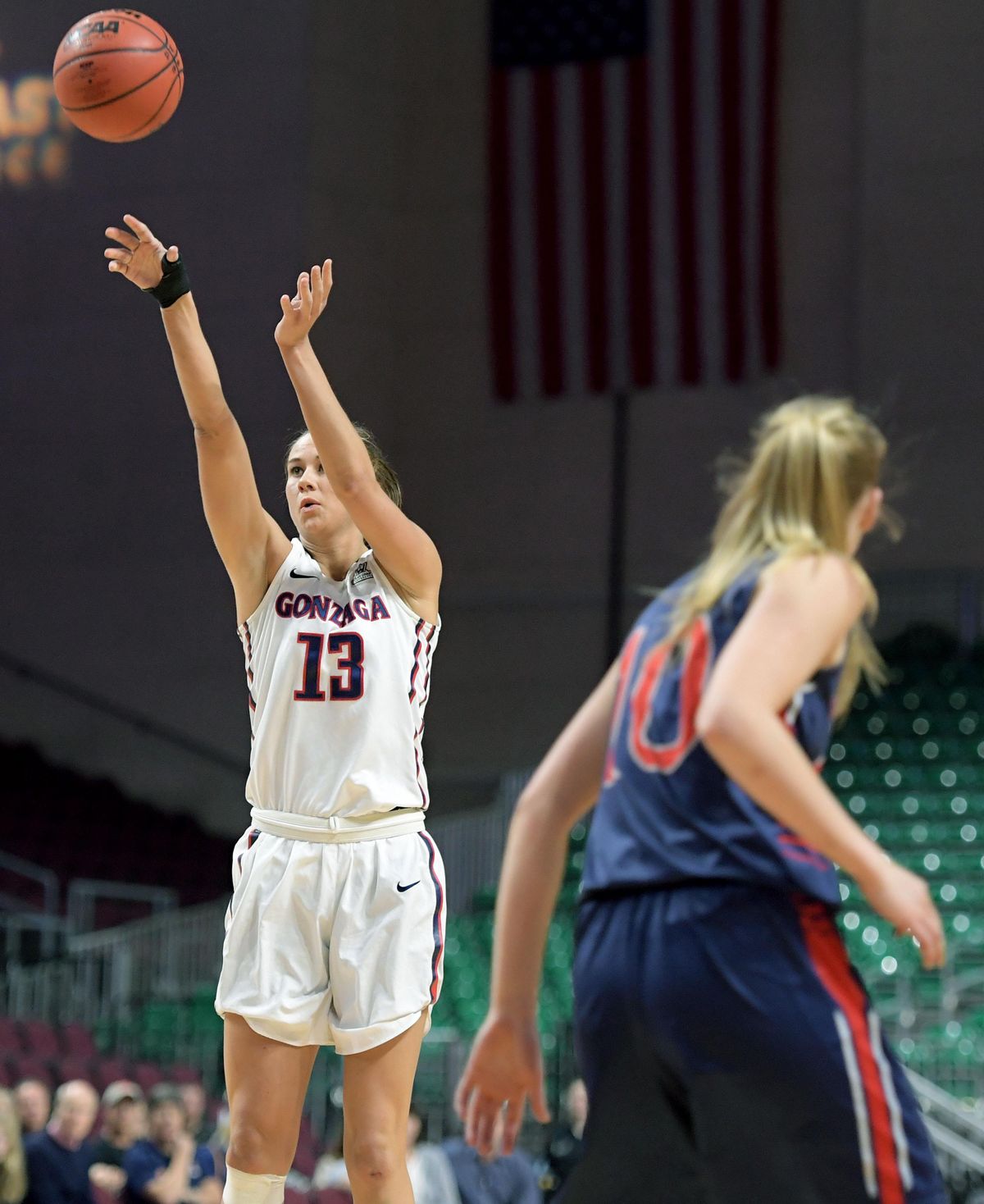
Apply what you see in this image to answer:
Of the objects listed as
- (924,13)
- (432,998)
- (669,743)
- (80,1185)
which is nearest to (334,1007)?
(432,998)

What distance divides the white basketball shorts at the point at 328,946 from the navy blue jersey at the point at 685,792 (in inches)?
50.9

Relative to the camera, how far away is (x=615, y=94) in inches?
703

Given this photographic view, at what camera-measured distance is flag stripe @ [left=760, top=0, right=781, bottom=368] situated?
17453mm

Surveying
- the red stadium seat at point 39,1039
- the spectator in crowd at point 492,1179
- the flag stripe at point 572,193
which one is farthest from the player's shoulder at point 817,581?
the flag stripe at point 572,193

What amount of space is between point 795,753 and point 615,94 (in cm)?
1628

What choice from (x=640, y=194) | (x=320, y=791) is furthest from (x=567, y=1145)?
(x=640, y=194)

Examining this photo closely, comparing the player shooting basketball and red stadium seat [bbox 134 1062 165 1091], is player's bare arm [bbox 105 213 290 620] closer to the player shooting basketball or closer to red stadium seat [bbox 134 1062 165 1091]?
the player shooting basketball

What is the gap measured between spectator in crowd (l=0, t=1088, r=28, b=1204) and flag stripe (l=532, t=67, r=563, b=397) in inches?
462

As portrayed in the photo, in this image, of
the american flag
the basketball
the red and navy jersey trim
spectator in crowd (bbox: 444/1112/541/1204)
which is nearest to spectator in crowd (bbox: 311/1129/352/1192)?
spectator in crowd (bbox: 444/1112/541/1204)

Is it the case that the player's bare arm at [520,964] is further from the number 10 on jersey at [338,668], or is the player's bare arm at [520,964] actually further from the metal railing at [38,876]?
the metal railing at [38,876]

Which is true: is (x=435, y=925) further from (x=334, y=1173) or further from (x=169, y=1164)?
(x=334, y=1173)

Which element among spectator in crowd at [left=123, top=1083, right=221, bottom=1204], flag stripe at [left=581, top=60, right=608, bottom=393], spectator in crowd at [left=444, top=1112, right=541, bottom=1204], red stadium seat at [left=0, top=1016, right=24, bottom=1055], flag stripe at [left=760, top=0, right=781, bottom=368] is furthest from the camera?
flag stripe at [left=581, top=60, right=608, bottom=393]

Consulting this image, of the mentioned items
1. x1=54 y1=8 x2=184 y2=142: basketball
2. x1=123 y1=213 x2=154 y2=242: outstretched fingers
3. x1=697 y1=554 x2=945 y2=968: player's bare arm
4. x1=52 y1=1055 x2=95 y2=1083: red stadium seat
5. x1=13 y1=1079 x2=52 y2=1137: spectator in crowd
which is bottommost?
x1=52 y1=1055 x2=95 y2=1083: red stadium seat

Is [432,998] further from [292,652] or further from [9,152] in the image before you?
[9,152]
